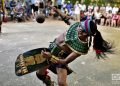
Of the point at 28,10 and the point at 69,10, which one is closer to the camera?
the point at 28,10

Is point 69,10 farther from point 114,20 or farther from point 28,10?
point 114,20

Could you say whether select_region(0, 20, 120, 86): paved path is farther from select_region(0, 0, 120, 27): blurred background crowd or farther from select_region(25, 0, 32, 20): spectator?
select_region(25, 0, 32, 20): spectator

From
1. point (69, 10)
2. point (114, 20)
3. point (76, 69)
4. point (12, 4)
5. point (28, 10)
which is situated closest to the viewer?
point (76, 69)

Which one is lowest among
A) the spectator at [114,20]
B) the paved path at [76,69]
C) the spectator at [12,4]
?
the spectator at [114,20]

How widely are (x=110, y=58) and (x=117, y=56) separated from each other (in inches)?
18.0

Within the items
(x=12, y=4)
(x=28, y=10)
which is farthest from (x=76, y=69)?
(x=28, y=10)

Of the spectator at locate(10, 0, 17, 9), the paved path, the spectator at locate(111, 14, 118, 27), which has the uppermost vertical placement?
the paved path

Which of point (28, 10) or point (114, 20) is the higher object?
point (28, 10)

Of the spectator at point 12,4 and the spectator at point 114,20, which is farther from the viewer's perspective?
the spectator at point 114,20

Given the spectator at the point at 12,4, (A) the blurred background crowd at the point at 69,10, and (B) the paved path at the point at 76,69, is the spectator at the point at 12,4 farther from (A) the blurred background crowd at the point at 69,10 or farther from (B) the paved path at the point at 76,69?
(B) the paved path at the point at 76,69

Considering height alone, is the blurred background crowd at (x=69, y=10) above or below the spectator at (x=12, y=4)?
below

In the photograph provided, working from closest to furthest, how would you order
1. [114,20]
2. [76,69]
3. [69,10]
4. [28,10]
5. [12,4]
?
[76,69]
[12,4]
[114,20]
[28,10]
[69,10]

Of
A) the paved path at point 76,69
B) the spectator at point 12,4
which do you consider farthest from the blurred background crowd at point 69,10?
the paved path at point 76,69

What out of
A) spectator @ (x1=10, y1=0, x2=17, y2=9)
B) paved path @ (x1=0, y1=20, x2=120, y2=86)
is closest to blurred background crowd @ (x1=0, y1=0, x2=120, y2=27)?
spectator @ (x1=10, y1=0, x2=17, y2=9)
